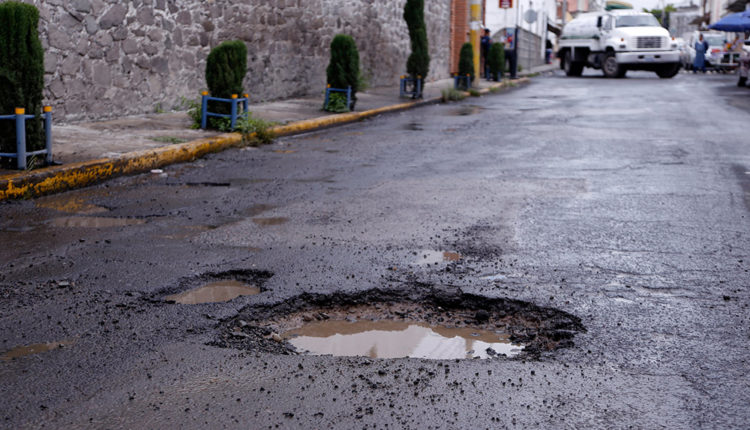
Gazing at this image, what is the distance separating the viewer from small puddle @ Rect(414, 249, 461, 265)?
426 centimetres

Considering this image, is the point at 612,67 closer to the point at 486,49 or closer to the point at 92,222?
the point at 486,49

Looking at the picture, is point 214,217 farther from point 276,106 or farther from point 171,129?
point 276,106

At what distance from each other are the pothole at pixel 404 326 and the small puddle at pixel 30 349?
0.60 metres

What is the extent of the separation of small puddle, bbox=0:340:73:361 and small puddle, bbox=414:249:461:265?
191cm

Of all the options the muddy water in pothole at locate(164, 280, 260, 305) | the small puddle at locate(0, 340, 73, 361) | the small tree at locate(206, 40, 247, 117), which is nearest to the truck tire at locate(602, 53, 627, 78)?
the small tree at locate(206, 40, 247, 117)

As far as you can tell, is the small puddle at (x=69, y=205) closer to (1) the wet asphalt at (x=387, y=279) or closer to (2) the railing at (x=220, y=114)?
(1) the wet asphalt at (x=387, y=279)

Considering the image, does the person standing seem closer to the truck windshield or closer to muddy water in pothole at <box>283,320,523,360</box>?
the truck windshield

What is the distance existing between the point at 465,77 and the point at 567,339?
17740 millimetres

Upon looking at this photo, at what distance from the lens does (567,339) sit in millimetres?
3129

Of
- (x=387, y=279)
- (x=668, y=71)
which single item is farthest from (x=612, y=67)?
(x=387, y=279)

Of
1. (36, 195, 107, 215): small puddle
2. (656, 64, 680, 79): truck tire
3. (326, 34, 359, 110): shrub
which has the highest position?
(656, 64, 680, 79): truck tire

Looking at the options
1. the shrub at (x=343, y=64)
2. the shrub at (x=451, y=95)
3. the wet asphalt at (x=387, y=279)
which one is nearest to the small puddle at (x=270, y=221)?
the wet asphalt at (x=387, y=279)

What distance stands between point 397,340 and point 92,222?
112 inches

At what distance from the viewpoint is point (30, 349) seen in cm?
295
